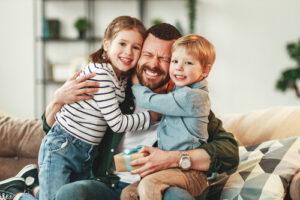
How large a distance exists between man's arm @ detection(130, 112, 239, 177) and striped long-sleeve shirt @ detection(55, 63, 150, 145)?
162 mm

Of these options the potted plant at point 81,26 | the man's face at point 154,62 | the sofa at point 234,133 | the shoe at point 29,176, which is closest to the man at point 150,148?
the man's face at point 154,62

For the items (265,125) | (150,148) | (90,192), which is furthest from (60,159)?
(265,125)

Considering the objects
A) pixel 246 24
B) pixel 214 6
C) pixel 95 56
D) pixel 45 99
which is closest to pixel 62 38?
pixel 45 99

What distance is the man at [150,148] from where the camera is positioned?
1.39m

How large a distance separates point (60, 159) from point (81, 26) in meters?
3.80

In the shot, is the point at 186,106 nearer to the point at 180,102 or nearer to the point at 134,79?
the point at 180,102

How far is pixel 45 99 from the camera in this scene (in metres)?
5.35

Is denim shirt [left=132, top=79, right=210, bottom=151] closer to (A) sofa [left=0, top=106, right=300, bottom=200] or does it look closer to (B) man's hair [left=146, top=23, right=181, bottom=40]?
(B) man's hair [left=146, top=23, right=181, bottom=40]

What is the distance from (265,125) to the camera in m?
2.00

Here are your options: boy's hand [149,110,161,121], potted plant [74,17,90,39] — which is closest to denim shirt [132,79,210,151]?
boy's hand [149,110,161,121]

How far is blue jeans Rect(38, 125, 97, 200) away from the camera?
1542mm

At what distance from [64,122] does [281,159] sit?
1.00 m

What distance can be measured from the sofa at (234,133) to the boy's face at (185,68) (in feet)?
1.82

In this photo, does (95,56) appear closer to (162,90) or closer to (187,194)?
(162,90)
